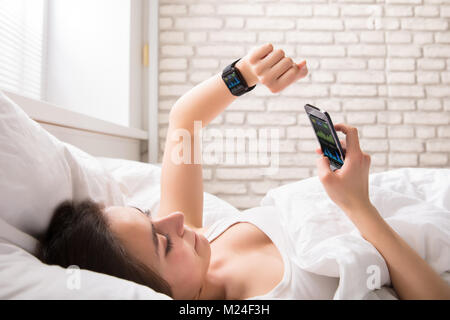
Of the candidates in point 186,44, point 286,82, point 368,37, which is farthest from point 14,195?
point 368,37

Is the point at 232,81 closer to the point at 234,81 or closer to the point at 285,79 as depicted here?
the point at 234,81

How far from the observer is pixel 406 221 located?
679mm

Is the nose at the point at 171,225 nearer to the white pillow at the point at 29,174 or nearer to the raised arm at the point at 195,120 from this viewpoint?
the white pillow at the point at 29,174

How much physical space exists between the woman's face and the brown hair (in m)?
0.02

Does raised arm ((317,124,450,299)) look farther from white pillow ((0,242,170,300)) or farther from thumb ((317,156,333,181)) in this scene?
white pillow ((0,242,170,300))

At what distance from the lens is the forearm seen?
557 mm

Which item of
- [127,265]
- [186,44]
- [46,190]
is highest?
[186,44]

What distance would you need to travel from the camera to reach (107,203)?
32.7 inches

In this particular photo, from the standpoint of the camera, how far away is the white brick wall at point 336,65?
228 cm

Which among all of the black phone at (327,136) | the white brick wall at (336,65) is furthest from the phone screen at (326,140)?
the white brick wall at (336,65)
